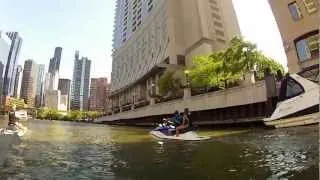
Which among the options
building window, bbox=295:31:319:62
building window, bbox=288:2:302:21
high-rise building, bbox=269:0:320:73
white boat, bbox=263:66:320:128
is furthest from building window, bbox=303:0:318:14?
white boat, bbox=263:66:320:128

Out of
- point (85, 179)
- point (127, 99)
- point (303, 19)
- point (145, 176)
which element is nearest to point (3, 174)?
point (85, 179)

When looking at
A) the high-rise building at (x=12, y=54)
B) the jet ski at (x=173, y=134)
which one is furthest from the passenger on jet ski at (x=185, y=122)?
the high-rise building at (x=12, y=54)

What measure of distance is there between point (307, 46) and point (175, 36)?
65.0 metres

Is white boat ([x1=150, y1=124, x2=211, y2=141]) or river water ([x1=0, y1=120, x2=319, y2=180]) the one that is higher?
white boat ([x1=150, y1=124, x2=211, y2=141])

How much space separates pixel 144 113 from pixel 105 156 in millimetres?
68543

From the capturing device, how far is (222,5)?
122 metres

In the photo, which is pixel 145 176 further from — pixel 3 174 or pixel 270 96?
pixel 270 96

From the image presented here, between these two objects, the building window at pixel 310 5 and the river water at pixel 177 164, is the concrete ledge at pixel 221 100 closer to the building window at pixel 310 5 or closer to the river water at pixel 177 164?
the building window at pixel 310 5

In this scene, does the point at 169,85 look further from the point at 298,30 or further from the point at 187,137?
the point at 187,137

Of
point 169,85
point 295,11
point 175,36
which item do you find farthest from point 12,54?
point 295,11

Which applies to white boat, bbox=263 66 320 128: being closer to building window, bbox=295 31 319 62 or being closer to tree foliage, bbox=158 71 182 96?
building window, bbox=295 31 319 62

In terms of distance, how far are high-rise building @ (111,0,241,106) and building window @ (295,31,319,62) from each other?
51.7 metres

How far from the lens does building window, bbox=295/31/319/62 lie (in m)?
44.2

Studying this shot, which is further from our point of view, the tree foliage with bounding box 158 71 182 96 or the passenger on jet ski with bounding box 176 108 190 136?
the tree foliage with bounding box 158 71 182 96
